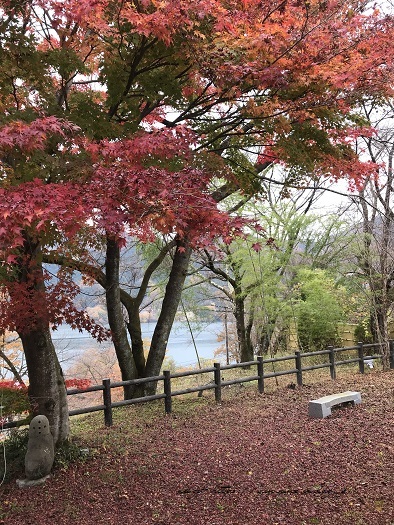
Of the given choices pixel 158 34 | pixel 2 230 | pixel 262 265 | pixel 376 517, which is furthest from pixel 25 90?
pixel 262 265

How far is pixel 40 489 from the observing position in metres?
5.16

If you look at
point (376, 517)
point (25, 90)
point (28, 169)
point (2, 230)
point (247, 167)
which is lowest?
point (376, 517)

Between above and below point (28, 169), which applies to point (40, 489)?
below

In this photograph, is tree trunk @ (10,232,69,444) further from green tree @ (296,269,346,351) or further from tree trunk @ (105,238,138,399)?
green tree @ (296,269,346,351)

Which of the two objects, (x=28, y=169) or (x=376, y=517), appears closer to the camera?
(x=376, y=517)

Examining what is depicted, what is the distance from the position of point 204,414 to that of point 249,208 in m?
8.37

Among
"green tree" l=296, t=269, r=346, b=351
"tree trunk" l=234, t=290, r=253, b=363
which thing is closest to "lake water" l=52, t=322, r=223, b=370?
"tree trunk" l=234, t=290, r=253, b=363

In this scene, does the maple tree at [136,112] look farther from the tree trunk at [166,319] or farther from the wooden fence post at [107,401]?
the tree trunk at [166,319]

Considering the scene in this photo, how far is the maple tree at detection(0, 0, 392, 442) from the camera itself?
4066 mm

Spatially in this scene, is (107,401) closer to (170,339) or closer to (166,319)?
(166,319)

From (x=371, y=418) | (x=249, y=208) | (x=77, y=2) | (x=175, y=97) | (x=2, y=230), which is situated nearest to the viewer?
(x=2, y=230)

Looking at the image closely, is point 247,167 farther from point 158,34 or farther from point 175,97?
point 158,34

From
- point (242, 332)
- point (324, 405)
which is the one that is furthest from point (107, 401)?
point (242, 332)

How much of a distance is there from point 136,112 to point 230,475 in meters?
4.59
